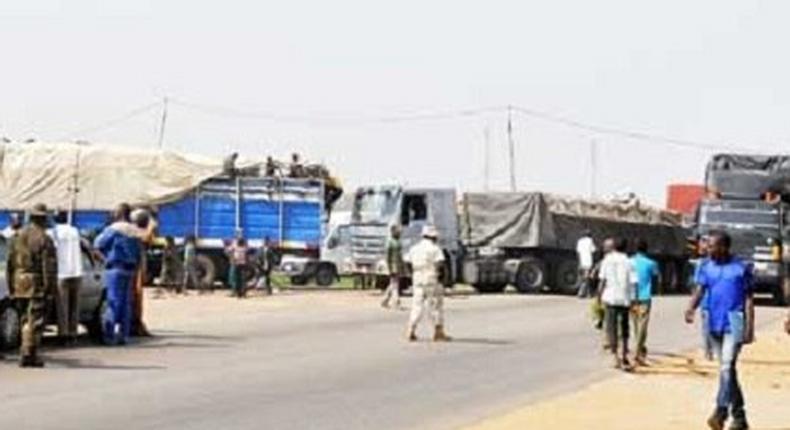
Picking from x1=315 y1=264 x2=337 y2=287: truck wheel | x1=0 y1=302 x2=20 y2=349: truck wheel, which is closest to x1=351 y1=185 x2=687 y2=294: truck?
x1=315 y1=264 x2=337 y2=287: truck wheel

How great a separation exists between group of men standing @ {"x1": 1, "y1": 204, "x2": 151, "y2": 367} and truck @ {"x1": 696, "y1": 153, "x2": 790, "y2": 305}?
807 inches

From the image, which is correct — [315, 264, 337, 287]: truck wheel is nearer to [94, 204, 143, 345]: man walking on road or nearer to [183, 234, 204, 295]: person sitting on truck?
[183, 234, 204, 295]: person sitting on truck

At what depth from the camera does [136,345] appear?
70.5 ft

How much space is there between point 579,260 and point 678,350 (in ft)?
68.0

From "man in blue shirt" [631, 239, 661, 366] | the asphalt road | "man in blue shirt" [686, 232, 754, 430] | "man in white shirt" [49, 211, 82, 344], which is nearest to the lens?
"man in blue shirt" [686, 232, 754, 430]

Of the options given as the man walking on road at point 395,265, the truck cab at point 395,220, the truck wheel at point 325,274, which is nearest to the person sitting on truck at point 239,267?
the truck cab at point 395,220

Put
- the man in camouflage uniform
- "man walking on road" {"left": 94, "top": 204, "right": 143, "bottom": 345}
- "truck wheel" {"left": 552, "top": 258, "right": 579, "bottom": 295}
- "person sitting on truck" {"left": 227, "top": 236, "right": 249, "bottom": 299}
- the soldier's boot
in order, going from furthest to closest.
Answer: "truck wheel" {"left": 552, "top": 258, "right": 579, "bottom": 295} < "person sitting on truck" {"left": 227, "top": 236, "right": 249, "bottom": 299} < the soldier's boot < "man walking on road" {"left": 94, "top": 204, "right": 143, "bottom": 345} < the man in camouflage uniform

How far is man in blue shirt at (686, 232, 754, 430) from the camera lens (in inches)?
524

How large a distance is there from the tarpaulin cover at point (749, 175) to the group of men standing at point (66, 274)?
888 inches

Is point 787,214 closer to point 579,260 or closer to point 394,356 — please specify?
point 579,260

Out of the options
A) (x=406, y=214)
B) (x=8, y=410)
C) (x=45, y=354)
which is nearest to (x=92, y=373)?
(x=45, y=354)

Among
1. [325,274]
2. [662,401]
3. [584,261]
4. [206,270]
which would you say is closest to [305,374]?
[662,401]

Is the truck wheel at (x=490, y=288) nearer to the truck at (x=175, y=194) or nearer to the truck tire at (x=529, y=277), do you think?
the truck tire at (x=529, y=277)

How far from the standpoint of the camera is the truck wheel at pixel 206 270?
41.8 m
